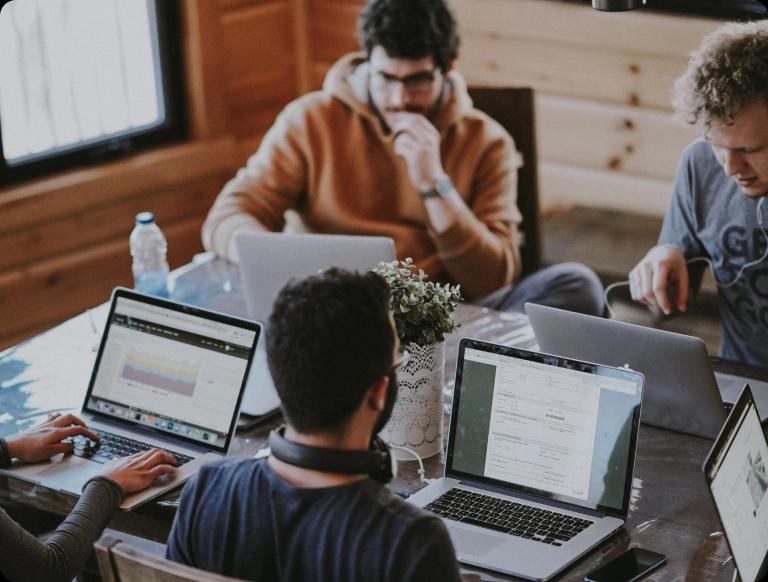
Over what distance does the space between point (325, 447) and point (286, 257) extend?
106 centimetres

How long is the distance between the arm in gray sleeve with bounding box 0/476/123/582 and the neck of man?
51 centimetres

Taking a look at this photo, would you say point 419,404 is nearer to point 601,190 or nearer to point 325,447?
point 325,447

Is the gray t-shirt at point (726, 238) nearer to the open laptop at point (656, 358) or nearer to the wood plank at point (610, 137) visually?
the open laptop at point (656, 358)

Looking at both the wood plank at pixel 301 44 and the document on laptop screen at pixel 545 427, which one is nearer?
the document on laptop screen at pixel 545 427

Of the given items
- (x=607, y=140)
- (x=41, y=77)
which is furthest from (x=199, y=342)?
(x=607, y=140)

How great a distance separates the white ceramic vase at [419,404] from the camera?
2049 mm

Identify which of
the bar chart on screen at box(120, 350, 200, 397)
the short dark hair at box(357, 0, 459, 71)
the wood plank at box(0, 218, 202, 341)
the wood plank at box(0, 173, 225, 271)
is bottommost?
the wood plank at box(0, 218, 202, 341)

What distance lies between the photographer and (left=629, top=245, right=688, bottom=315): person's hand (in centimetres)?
248

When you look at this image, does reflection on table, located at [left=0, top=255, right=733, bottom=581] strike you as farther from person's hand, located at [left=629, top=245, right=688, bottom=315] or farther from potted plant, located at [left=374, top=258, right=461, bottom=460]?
person's hand, located at [left=629, top=245, right=688, bottom=315]

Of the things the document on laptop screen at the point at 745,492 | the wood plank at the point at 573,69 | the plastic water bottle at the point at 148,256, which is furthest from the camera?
the wood plank at the point at 573,69

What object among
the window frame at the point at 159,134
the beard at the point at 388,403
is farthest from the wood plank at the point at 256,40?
the beard at the point at 388,403

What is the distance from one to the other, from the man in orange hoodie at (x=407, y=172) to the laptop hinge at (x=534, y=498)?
102 cm

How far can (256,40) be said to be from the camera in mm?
4352

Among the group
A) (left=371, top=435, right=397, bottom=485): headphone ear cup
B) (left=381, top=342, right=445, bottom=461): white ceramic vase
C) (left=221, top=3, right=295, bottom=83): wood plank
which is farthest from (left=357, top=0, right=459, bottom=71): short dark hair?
(left=371, top=435, right=397, bottom=485): headphone ear cup
